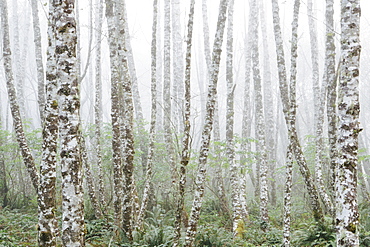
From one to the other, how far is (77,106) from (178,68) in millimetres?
11573

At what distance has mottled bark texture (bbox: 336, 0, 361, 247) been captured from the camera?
158 inches

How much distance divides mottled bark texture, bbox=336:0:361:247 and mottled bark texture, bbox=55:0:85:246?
3094mm

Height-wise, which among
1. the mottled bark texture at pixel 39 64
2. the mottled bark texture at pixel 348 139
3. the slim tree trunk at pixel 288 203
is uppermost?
the mottled bark texture at pixel 39 64

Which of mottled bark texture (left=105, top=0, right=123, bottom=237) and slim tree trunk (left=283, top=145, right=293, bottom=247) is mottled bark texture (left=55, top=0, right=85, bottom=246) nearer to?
mottled bark texture (left=105, top=0, right=123, bottom=237)

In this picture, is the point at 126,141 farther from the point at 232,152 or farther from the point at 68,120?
the point at 232,152

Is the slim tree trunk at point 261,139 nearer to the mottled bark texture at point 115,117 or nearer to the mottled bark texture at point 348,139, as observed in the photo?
the mottled bark texture at point 115,117

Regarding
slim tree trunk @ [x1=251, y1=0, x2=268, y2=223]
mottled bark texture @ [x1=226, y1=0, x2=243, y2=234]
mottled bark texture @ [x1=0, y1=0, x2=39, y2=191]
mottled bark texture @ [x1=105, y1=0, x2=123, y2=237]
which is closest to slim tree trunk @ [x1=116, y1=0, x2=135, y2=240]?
mottled bark texture @ [x1=105, y1=0, x2=123, y2=237]

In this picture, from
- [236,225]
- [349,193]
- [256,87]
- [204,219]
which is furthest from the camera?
[256,87]

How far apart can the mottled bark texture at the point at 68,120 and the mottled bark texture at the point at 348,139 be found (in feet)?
10.2

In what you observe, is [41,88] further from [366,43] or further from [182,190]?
[366,43]

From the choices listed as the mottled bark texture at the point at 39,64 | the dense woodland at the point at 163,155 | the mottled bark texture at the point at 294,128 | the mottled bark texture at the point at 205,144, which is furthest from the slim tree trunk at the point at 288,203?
the mottled bark texture at the point at 39,64

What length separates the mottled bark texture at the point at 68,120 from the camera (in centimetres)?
408

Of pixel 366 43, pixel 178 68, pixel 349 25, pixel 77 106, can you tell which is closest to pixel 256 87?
pixel 178 68

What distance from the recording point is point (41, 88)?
27.0ft
